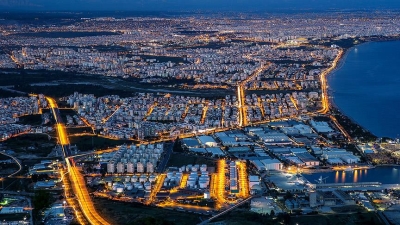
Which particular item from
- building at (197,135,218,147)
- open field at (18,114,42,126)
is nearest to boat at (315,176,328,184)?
building at (197,135,218,147)

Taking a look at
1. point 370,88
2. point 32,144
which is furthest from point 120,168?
point 370,88

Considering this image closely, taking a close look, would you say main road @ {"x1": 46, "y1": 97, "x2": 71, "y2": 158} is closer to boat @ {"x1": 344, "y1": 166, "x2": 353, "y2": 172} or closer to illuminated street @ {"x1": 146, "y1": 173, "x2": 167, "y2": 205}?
illuminated street @ {"x1": 146, "y1": 173, "x2": 167, "y2": 205}

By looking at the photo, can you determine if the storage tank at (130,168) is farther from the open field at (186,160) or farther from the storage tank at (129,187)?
the storage tank at (129,187)

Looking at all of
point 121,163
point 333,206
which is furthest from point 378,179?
point 121,163

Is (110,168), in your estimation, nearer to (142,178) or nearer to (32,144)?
(142,178)

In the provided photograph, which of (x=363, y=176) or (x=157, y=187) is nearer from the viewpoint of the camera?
(x=157, y=187)
